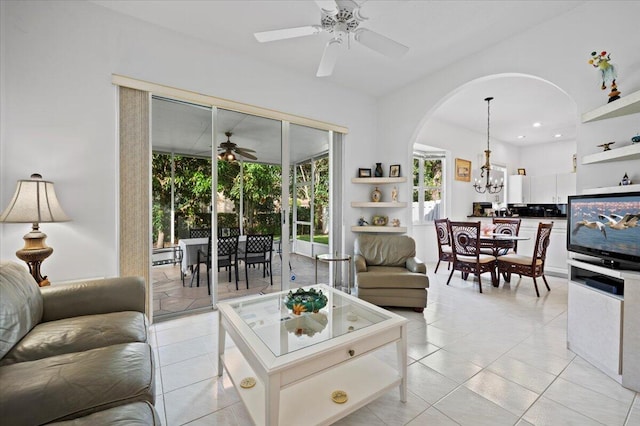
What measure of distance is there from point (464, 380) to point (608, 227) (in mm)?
1587

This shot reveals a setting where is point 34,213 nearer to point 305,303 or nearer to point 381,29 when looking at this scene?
point 305,303

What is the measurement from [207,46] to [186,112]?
0.78 meters

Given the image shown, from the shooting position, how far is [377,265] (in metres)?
3.61

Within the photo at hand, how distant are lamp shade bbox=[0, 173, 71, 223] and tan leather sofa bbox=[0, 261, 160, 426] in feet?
1.53

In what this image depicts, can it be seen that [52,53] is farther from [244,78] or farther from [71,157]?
[244,78]

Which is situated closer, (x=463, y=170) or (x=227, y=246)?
(x=227, y=246)

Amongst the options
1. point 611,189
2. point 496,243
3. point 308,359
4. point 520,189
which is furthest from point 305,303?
point 520,189

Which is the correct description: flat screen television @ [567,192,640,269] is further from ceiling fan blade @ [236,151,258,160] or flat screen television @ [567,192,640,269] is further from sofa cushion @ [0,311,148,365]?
ceiling fan blade @ [236,151,258,160]

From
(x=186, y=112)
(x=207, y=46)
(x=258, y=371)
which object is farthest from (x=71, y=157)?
(x=258, y=371)

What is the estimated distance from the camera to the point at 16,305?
1463 millimetres

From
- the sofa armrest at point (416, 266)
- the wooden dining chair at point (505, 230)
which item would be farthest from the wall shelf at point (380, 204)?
the wooden dining chair at point (505, 230)

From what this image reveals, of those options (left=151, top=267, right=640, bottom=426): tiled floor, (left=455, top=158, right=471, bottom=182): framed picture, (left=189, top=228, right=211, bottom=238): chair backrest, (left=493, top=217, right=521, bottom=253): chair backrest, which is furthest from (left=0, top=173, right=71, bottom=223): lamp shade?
(left=455, top=158, right=471, bottom=182): framed picture

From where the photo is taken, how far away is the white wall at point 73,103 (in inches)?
86.2

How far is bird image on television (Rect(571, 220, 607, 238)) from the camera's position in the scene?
6.70 ft
